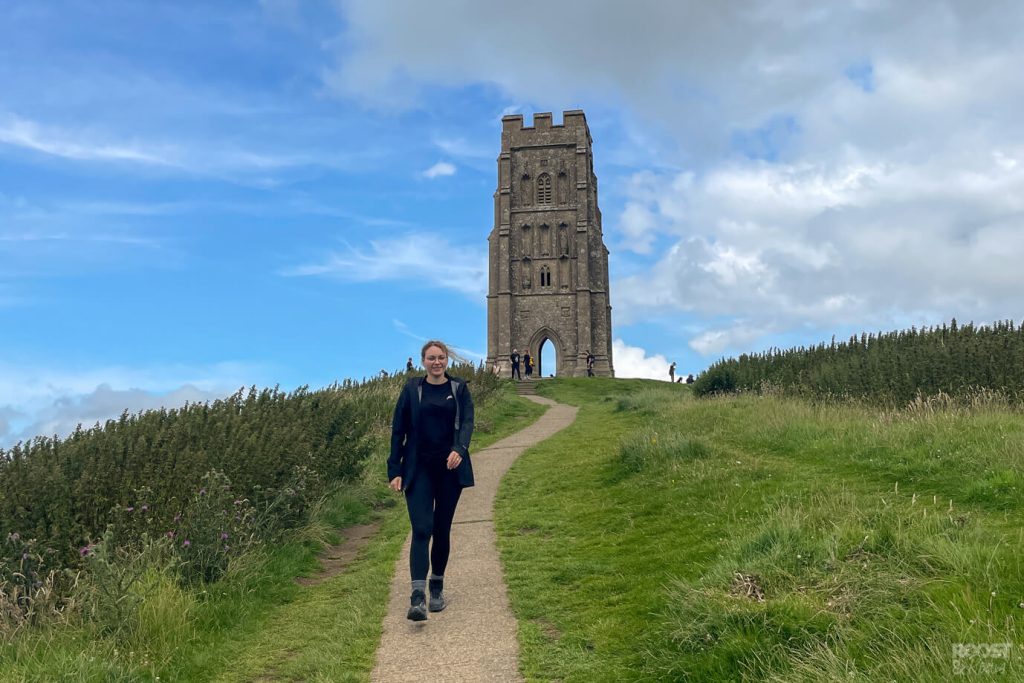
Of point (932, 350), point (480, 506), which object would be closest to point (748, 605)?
point (480, 506)

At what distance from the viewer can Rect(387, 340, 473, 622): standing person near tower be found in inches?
245

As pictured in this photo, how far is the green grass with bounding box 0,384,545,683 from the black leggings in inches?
25.8

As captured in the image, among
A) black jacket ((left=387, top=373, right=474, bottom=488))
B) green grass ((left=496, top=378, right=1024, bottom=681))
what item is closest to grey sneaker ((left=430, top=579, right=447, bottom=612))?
green grass ((left=496, top=378, right=1024, bottom=681))

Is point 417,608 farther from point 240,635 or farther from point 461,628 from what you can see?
point 240,635

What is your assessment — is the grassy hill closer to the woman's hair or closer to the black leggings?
the black leggings

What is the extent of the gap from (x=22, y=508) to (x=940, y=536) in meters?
8.15

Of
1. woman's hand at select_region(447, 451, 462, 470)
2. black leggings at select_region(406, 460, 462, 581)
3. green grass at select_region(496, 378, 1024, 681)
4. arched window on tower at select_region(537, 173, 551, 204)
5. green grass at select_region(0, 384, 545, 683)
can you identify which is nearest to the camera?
green grass at select_region(496, 378, 1024, 681)

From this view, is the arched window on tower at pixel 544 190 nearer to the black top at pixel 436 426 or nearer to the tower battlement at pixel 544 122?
the tower battlement at pixel 544 122

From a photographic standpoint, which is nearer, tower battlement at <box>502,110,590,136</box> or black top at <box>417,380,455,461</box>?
black top at <box>417,380,455,461</box>

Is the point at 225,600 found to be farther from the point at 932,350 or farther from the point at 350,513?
the point at 932,350

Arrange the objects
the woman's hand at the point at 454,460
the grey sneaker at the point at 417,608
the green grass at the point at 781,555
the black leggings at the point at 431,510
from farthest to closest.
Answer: the black leggings at the point at 431,510, the woman's hand at the point at 454,460, the grey sneaker at the point at 417,608, the green grass at the point at 781,555

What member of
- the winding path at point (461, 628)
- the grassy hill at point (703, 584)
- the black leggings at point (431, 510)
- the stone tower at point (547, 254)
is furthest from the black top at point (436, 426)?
the stone tower at point (547, 254)

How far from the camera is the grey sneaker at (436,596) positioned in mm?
6318

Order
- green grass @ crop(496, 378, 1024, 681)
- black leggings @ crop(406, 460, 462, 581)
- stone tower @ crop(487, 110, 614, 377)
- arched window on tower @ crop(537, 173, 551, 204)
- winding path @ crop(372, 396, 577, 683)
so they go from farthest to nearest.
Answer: arched window on tower @ crop(537, 173, 551, 204)
stone tower @ crop(487, 110, 614, 377)
black leggings @ crop(406, 460, 462, 581)
winding path @ crop(372, 396, 577, 683)
green grass @ crop(496, 378, 1024, 681)
